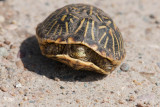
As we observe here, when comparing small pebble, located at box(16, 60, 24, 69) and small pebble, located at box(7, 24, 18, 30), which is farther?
small pebble, located at box(7, 24, 18, 30)

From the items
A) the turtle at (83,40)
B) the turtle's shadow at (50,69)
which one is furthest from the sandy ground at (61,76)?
the turtle at (83,40)

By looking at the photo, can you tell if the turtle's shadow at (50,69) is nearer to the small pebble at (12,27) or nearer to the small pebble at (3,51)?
the small pebble at (3,51)

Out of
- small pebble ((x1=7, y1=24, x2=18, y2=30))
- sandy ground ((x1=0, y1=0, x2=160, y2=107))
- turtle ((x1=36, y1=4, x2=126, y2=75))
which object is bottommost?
Result: sandy ground ((x1=0, y1=0, x2=160, y2=107))

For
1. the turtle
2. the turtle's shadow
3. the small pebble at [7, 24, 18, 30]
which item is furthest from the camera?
the small pebble at [7, 24, 18, 30]

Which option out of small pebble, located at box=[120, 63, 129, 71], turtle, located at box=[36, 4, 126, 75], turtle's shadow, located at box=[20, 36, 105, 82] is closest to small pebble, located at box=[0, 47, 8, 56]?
turtle's shadow, located at box=[20, 36, 105, 82]

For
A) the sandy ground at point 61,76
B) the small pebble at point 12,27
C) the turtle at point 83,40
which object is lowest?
the sandy ground at point 61,76

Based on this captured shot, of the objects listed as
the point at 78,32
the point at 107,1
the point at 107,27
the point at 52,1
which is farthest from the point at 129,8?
the point at 78,32

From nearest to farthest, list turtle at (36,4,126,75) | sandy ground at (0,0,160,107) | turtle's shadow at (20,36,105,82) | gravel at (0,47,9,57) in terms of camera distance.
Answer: sandy ground at (0,0,160,107)
turtle at (36,4,126,75)
turtle's shadow at (20,36,105,82)
gravel at (0,47,9,57)

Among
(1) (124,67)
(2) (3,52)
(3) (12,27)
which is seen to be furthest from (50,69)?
(3) (12,27)

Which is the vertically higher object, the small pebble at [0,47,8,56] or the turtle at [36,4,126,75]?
the turtle at [36,4,126,75]

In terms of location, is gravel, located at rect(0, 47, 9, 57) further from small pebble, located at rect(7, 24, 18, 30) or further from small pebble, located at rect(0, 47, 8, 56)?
small pebble, located at rect(7, 24, 18, 30)
